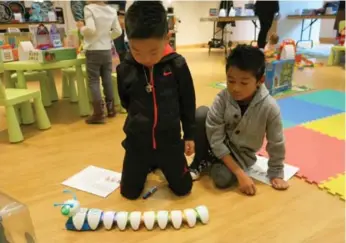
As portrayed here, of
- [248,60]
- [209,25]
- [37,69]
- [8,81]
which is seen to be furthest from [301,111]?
[209,25]

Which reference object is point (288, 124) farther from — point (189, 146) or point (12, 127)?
point (12, 127)

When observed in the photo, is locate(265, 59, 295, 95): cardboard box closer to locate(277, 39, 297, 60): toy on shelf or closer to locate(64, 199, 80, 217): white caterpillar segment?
locate(277, 39, 297, 60): toy on shelf

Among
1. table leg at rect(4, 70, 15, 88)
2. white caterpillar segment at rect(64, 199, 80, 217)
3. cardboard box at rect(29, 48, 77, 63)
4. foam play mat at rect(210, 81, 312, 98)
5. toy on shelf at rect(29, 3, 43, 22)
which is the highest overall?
toy on shelf at rect(29, 3, 43, 22)

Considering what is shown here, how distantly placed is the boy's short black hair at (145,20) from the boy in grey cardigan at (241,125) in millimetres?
307

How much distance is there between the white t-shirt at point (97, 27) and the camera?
5.97ft

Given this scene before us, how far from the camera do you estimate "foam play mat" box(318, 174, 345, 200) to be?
3.73 ft

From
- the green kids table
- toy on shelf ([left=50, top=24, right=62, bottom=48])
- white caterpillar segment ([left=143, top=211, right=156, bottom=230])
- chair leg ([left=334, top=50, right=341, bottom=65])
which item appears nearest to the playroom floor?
white caterpillar segment ([left=143, top=211, right=156, bottom=230])

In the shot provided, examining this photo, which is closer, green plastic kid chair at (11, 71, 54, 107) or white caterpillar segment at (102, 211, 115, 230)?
white caterpillar segment at (102, 211, 115, 230)

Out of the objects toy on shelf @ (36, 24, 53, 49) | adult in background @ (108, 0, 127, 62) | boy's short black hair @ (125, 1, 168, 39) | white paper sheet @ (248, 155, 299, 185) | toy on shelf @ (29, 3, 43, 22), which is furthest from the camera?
toy on shelf @ (29, 3, 43, 22)

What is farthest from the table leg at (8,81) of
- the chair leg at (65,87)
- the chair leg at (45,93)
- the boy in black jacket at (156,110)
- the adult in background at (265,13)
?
the adult in background at (265,13)

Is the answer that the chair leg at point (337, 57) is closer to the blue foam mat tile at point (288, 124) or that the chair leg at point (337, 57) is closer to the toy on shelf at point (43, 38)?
the blue foam mat tile at point (288, 124)

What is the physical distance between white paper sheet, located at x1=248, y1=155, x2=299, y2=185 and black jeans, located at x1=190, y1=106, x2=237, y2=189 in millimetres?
96

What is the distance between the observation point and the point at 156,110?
1.03 metres

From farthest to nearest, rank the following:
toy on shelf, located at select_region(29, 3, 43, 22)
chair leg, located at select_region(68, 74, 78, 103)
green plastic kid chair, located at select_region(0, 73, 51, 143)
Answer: toy on shelf, located at select_region(29, 3, 43, 22) → chair leg, located at select_region(68, 74, 78, 103) → green plastic kid chair, located at select_region(0, 73, 51, 143)
